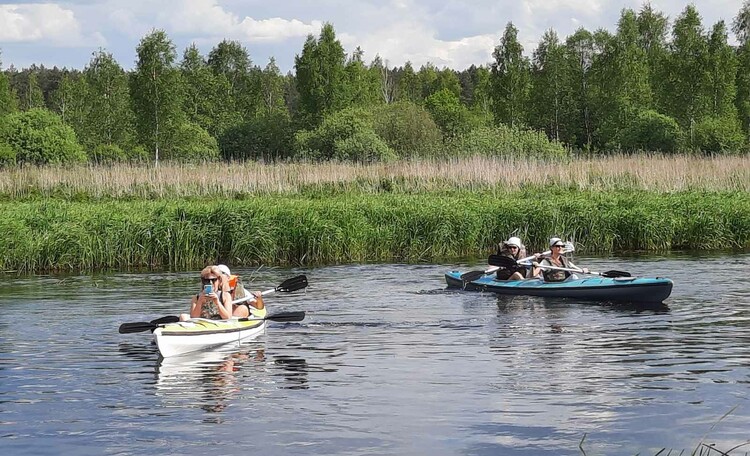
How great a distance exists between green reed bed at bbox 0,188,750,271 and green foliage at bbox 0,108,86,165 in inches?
473

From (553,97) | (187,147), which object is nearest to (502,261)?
(187,147)

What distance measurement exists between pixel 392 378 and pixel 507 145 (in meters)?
24.7

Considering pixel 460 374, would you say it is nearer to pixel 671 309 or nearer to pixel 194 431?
pixel 194 431

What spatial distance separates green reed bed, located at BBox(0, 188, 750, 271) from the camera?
66.7 ft

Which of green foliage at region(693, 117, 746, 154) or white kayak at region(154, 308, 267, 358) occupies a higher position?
green foliage at region(693, 117, 746, 154)

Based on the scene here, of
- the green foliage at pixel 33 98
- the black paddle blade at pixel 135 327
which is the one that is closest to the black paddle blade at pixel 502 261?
the black paddle blade at pixel 135 327

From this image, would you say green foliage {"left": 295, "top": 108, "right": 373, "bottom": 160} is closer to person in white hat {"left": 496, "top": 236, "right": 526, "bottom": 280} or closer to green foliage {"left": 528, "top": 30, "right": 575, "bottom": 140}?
green foliage {"left": 528, "top": 30, "right": 575, "bottom": 140}

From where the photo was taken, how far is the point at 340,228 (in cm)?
2127

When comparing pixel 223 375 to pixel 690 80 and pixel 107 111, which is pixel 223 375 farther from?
pixel 107 111

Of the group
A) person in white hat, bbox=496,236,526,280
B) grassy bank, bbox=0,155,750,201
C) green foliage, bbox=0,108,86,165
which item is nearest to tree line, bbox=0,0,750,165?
green foliage, bbox=0,108,86,165

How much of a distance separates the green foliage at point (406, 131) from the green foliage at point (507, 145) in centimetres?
459

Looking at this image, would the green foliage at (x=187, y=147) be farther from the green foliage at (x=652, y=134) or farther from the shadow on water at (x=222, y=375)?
the shadow on water at (x=222, y=375)

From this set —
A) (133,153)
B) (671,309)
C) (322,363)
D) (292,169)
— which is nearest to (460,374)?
(322,363)

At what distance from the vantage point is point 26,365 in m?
11.5
